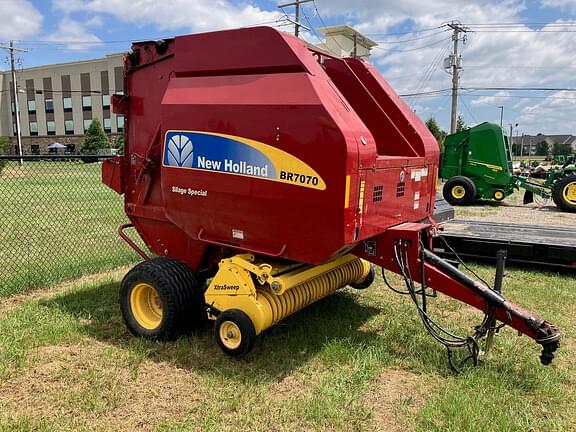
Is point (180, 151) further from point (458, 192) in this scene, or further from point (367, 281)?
point (458, 192)

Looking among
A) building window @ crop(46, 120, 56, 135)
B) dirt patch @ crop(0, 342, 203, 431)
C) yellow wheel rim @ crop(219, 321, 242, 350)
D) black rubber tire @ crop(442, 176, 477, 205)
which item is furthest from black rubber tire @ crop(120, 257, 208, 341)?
building window @ crop(46, 120, 56, 135)

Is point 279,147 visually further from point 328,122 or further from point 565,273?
point 565,273

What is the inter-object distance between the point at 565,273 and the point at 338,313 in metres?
3.69

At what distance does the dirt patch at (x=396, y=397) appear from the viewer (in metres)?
3.12

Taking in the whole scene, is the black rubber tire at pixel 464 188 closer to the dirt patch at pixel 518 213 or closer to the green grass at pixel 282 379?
the dirt patch at pixel 518 213

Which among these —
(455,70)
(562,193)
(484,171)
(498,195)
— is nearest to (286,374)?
(562,193)

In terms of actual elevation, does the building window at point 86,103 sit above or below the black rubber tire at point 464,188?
above

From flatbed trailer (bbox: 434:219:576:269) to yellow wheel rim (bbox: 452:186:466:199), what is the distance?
666 cm

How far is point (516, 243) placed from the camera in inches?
268

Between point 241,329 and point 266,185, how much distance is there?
3.54 ft

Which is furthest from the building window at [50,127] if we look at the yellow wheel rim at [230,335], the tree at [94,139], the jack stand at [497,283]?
the jack stand at [497,283]

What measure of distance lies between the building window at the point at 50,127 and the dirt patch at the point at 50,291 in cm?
6894

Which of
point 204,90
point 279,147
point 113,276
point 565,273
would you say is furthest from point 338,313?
point 565,273

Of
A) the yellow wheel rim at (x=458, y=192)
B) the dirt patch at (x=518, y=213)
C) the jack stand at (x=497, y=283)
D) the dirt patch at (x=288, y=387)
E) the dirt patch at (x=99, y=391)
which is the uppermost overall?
the jack stand at (x=497, y=283)
